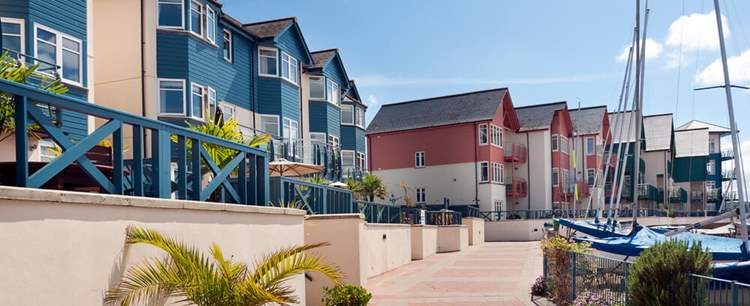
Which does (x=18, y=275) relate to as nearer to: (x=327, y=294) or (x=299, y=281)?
(x=299, y=281)

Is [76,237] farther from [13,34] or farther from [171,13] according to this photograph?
[171,13]

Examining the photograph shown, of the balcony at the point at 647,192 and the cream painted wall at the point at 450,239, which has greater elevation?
the balcony at the point at 647,192

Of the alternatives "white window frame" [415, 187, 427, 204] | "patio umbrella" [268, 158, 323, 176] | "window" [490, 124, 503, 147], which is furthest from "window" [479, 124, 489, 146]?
"patio umbrella" [268, 158, 323, 176]

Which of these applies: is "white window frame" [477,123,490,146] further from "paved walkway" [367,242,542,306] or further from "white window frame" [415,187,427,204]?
"paved walkway" [367,242,542,306]

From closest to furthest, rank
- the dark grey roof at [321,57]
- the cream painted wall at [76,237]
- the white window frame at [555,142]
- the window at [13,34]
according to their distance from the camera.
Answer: the cream painted wall at [76,237], the window at [13,34], the dark grey roof at [321,57], the white window frame at [555,142]

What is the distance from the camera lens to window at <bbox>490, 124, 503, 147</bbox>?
1881 inches

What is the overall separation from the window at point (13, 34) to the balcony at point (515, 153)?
136 feet

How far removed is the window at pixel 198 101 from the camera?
2086 centimetres

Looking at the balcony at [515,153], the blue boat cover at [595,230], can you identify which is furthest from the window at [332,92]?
the balcony at [515,153]

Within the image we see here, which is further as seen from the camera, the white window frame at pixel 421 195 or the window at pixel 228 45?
the white window frame at pixel 421 195

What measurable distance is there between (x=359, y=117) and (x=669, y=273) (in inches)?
1229

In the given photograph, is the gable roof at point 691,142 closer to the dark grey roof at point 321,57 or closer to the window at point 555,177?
the window at point 555,177

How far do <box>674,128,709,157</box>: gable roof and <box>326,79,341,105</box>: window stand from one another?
56026 millimetres

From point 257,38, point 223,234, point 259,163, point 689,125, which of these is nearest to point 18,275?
point 223,234
